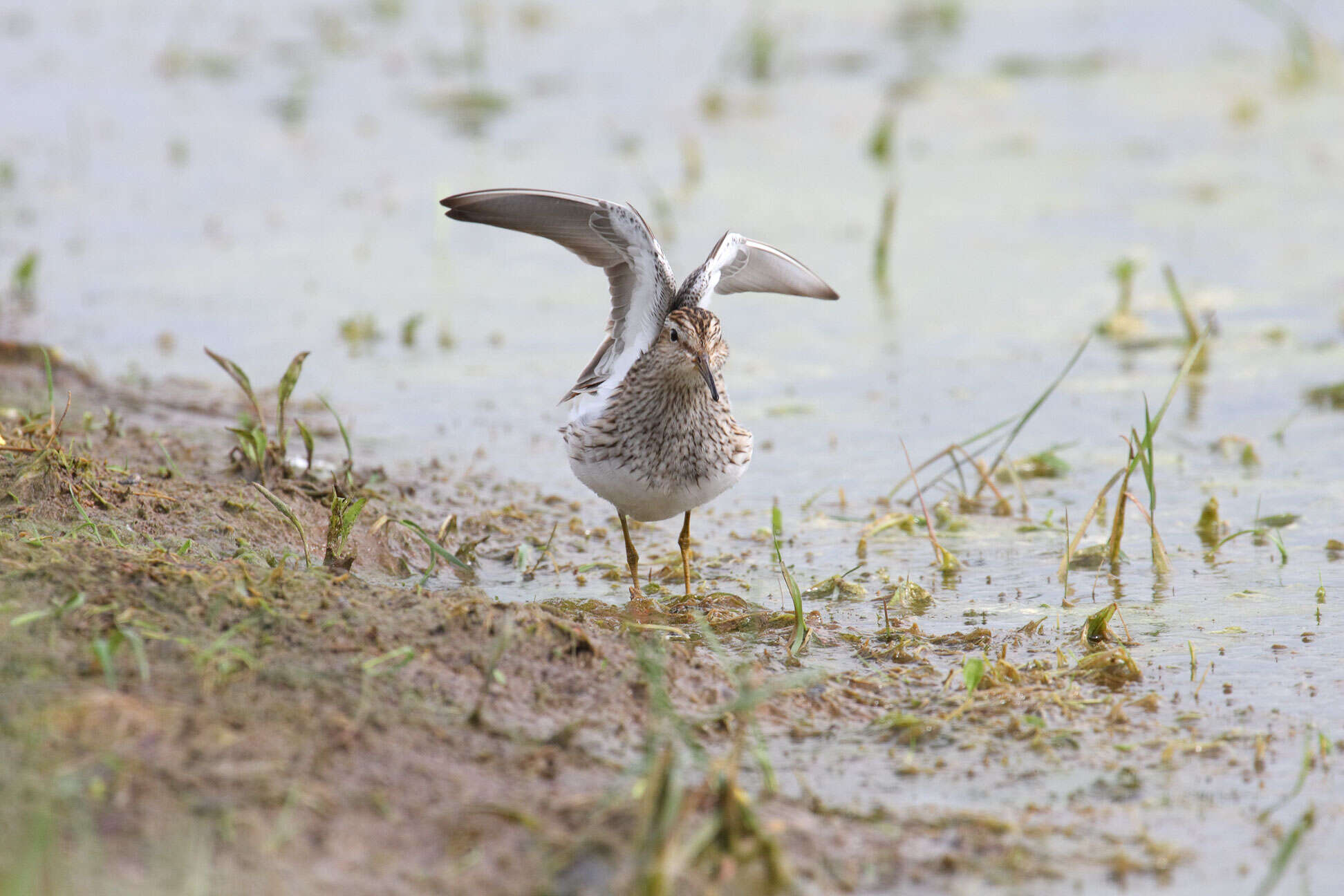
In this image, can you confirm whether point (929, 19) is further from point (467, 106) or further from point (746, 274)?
point (746, 274)

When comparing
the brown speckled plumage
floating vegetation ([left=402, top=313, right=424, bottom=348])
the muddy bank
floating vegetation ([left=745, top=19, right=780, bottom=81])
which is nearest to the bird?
the brown speckled plumage

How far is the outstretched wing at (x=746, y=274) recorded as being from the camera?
6.04 meters

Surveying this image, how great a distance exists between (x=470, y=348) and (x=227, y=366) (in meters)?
3.22

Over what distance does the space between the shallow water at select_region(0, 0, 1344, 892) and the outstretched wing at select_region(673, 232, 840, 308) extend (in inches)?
40.4

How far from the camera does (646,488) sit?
18.5 feet

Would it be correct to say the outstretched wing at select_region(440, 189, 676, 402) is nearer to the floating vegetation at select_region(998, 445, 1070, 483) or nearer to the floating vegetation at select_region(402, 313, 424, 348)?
the floating vegetation at select_region(998, 445, 1070, 483)

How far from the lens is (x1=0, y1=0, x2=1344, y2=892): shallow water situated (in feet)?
19.4

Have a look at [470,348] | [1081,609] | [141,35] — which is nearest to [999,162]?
[470,348]

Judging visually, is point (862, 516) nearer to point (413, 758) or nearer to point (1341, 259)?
point (413, 758)

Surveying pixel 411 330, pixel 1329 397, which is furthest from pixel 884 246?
pixel 411 330

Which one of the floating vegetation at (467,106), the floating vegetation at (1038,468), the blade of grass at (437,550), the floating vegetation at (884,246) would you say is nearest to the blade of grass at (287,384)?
the blade of grass at (437,550)

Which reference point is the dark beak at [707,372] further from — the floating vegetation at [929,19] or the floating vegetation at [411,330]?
the floating vegetation at [929,19]

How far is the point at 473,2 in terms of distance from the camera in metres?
18.8

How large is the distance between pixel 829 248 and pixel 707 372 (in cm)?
572
